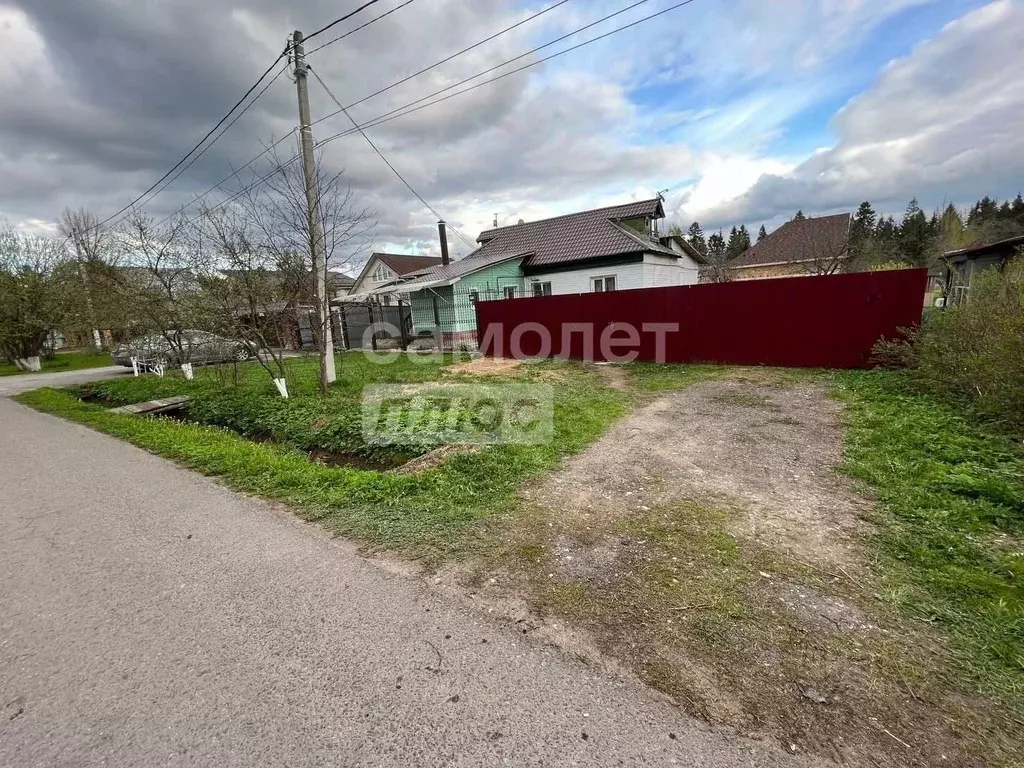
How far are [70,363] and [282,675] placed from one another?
2671 centimetres

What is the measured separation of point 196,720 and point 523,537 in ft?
6.10

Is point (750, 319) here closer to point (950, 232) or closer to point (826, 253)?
point (826, 253)

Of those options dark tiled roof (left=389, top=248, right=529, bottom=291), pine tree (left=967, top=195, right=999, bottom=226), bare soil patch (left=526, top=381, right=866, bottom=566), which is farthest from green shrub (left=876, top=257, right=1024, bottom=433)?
pine tree (left=967, top=195, right=999, bottom=226)

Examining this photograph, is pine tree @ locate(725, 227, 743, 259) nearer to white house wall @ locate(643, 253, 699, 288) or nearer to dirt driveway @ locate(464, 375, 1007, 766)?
white house wall @ locate(643, 253, 699, 288)

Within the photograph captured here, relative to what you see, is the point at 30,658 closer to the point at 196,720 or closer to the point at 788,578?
the point at 196,720

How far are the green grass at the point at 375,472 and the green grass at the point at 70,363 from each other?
14.0m

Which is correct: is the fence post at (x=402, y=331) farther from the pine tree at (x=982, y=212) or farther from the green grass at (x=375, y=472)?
the pine tree at (x=982, y=212)

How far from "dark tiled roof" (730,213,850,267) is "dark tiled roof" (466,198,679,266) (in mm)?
12937

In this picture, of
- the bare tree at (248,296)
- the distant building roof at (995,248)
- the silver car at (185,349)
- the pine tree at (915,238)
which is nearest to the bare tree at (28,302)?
the silver car at (185,349)

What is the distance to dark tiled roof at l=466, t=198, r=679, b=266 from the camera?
1789 cm

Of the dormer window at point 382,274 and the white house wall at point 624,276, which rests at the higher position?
the dormer window at point 382,274

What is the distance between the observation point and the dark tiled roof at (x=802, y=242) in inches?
1057

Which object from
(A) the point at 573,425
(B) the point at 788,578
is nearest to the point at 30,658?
(B) the point at 788,578

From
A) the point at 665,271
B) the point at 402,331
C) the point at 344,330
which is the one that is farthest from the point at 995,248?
the point at 344,330
